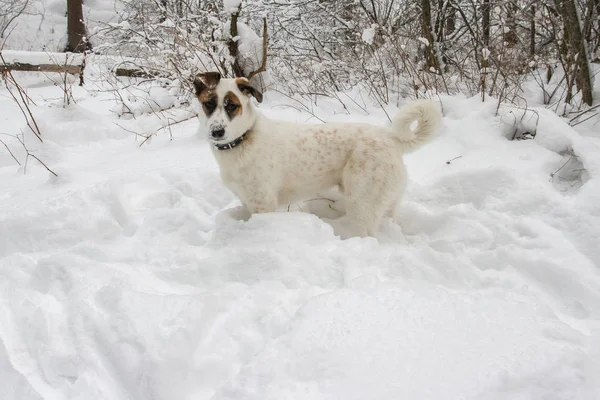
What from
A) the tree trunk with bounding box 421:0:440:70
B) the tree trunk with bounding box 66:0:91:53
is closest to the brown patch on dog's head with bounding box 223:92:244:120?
the tree trunk with bounding box 421:0:440:70

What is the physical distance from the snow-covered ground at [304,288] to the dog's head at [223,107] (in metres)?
0.63

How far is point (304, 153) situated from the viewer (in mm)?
3078

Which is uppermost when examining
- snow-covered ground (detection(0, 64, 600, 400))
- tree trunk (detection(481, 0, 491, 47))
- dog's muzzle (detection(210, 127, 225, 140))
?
tree trunk (detection(481, 0, 491, 47))

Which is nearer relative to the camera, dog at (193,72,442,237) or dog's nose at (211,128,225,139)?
dog's nose at (211,128,225,139)

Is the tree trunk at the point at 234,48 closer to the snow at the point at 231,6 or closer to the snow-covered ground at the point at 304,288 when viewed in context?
the snow at the point at 231,6

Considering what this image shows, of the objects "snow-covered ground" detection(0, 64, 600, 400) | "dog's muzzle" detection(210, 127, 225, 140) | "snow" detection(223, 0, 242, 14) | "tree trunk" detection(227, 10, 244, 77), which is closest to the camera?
"snow-covered ground" detection(0, 64, 600, 400)

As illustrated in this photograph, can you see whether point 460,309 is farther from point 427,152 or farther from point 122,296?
point 427,152

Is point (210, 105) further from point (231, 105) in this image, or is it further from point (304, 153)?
point (304, 153)

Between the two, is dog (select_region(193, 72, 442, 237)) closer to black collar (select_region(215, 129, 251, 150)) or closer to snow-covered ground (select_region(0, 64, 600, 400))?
black collar (select_region(215, 129, 251, 150))

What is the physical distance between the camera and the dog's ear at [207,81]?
2898 millimetres

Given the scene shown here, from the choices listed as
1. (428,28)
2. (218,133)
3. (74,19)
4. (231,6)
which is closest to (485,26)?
(428,28)

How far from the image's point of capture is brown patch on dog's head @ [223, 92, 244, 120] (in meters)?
2.84

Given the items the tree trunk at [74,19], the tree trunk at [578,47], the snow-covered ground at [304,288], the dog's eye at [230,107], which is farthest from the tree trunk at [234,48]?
the tree trunk at [74,19]

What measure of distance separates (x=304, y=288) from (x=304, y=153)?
131 cm
